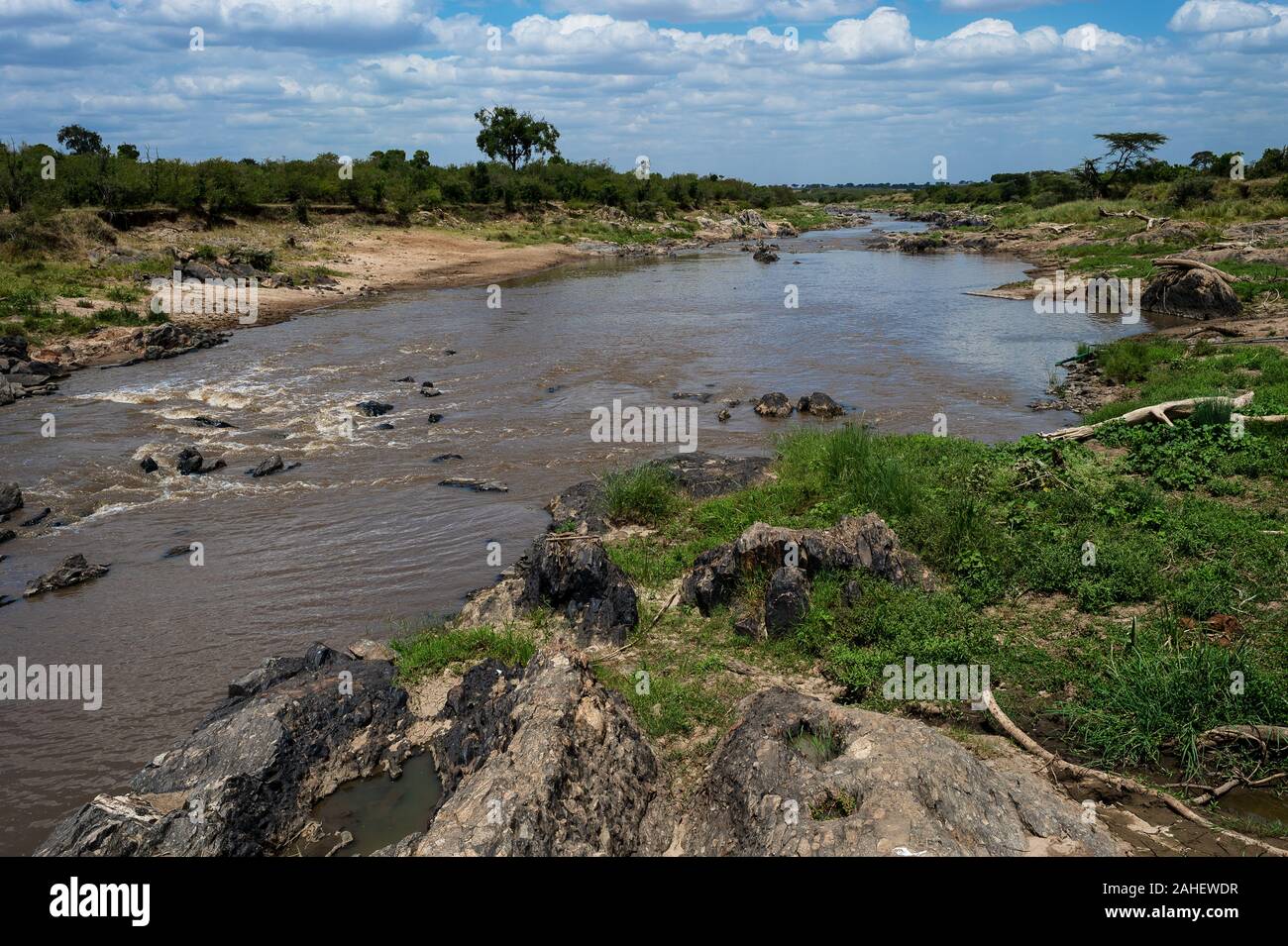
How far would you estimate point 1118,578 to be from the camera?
8.12 metres

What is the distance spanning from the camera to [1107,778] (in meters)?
5.66

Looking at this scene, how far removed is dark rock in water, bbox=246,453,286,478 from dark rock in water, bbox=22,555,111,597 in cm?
391

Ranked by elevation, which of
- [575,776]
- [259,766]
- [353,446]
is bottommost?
[259,766]

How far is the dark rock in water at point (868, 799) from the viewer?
4.46 meters

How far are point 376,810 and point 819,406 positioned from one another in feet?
45.2

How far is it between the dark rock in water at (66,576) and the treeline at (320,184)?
2787 cm

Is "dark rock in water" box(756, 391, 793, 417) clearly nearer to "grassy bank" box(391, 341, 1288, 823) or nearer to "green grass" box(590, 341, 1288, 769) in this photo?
"green grass" box(590, 341, 1288, 769)

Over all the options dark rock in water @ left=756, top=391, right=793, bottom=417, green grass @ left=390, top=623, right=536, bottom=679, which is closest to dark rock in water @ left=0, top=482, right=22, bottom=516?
green grass @ left=390, top=623, right=536, bottom=679

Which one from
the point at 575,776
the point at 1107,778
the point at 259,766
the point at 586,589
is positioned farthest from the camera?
the point at 586,589

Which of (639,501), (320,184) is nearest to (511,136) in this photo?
(320,184)

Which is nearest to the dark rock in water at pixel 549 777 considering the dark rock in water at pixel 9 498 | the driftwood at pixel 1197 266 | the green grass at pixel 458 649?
the green grass at pixel 458 649
